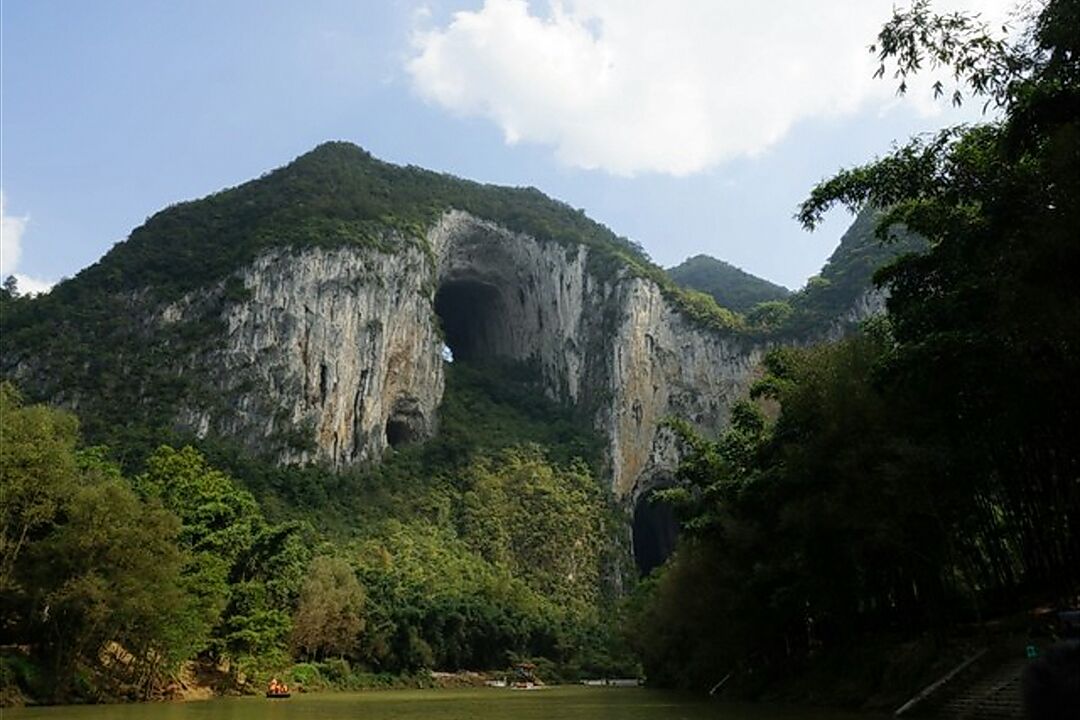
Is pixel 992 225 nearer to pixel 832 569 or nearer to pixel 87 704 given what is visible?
pixel 832 569

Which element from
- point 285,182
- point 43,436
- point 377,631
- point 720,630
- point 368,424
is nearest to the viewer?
point 43,436

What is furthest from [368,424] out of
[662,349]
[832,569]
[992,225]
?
[992,225]

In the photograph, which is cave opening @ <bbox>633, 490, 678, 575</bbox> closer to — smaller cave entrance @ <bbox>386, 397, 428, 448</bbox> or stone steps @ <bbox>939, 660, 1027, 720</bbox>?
smaller cave entrance @ <bbox>386, 397, 428, 448</bbox>

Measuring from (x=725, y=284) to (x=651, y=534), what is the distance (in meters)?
58.6

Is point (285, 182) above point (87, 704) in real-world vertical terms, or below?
above

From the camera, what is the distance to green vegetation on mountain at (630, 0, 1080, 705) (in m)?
11.4

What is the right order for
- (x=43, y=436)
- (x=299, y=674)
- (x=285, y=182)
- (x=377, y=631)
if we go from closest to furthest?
(x=43, y=436)
(x=299, y=674)
(x=377, y=631)
(x=285, y=182)

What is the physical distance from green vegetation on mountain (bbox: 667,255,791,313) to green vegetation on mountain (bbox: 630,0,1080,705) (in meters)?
103

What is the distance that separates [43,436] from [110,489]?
239cm

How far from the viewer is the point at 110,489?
26.2 meters

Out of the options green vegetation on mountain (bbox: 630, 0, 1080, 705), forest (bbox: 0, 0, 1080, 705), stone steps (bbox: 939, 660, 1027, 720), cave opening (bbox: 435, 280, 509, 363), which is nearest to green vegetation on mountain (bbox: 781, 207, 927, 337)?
cave opening (bbox: 435, 280, 509, 363)

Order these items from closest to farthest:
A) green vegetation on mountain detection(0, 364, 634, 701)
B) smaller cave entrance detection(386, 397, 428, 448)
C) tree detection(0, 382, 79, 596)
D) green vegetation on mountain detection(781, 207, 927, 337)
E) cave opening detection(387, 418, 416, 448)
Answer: tree detection(0, 382, 79, 596), green vegetation on mountain detection(0, 364, 634, 701), smaller cave entrance detection(386, 397, 428, 448), cave opening detection(387, 418, 416, 448), green vegetation on mountain detection(781, 207, 927, 337)

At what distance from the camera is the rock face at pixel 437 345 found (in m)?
73.8

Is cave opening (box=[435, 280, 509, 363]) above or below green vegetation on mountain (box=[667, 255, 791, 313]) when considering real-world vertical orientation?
below
